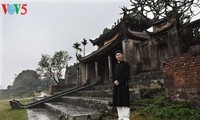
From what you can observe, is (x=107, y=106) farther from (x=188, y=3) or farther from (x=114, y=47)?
(x=114, y=47)

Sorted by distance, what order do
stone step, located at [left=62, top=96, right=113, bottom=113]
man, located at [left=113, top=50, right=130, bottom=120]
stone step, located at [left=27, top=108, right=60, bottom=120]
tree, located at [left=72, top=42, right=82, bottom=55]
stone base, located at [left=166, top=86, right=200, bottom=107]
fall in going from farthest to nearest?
tree, located at [left=72, top=42, right=82, bottom=55] → stone step, located at [left=27, top=108, right=60, bottom=120] → stone step, located at [left=62, top=96, right=113, bottom=113] → stone base, located at [left=166, top=86, right=200, bottom=107] → man, located at [left=113, top=50, right=130, bottom=120]

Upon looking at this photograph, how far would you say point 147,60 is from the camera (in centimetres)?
1238

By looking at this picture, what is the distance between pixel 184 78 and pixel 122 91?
84.7 inches

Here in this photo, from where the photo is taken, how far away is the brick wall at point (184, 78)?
446cm

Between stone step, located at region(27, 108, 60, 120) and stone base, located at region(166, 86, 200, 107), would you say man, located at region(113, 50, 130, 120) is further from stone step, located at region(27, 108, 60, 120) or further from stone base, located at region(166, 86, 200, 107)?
stone step, located at region(27, 108, 60, 120)

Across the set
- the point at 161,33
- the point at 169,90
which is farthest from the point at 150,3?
the point at 161,33

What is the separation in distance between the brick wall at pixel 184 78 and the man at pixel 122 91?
1.96 meters

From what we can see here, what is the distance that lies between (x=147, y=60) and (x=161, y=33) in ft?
7.02

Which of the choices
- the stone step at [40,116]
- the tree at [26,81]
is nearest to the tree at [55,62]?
the tree at [26,81]

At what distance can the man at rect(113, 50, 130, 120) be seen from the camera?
3.55 metres

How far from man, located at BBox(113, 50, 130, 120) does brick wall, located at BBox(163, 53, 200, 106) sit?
6.44 ft

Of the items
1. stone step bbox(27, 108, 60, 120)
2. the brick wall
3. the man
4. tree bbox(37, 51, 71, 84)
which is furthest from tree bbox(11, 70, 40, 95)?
the man

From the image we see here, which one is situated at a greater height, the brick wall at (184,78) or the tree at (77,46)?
the tree at (77,46)

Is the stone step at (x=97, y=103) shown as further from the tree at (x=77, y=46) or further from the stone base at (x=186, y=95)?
the tree at (x=77, y=46)
